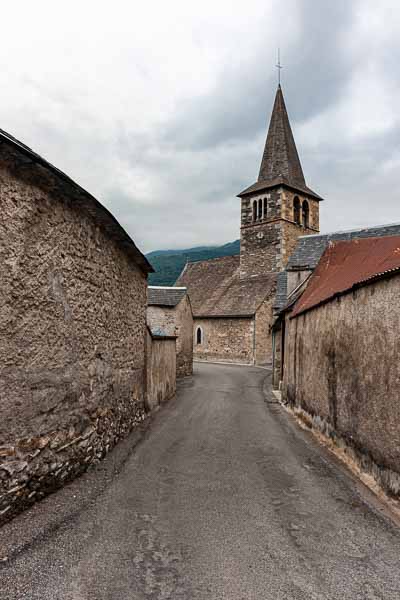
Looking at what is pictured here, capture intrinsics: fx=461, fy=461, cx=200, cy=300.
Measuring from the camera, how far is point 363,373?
6.41 meters

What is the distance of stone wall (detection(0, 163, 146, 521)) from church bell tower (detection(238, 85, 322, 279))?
28930 mm

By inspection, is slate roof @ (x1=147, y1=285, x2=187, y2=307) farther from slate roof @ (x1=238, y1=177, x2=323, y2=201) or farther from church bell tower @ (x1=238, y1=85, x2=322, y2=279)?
slate roof @ (x1=238, y1=177, x2=323, y2=201)

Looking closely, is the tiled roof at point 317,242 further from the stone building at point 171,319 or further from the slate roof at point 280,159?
the slate roof at point 280,159

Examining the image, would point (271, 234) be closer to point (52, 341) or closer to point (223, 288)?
point (223, 288)

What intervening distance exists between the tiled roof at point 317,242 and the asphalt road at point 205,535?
11508mm

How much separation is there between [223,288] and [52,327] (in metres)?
32.1

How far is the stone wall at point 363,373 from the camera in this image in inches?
212

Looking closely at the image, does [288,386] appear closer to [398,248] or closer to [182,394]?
[182,394]

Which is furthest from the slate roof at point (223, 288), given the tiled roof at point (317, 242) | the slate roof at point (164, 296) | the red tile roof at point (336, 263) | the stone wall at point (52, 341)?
the stone wall at point (52, 341)

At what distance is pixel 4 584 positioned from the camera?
354cm

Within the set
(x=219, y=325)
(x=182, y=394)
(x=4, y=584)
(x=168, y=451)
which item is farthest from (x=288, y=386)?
(x=219, y=325)

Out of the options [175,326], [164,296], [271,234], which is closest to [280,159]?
[271,234]

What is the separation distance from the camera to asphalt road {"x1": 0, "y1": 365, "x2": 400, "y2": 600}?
11.7ft

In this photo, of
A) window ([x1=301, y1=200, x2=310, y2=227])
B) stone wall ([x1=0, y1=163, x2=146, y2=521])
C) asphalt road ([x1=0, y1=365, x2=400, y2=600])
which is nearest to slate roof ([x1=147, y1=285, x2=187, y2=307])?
stone wall ([x1=0, y1=163, x2=146, y2=521])
